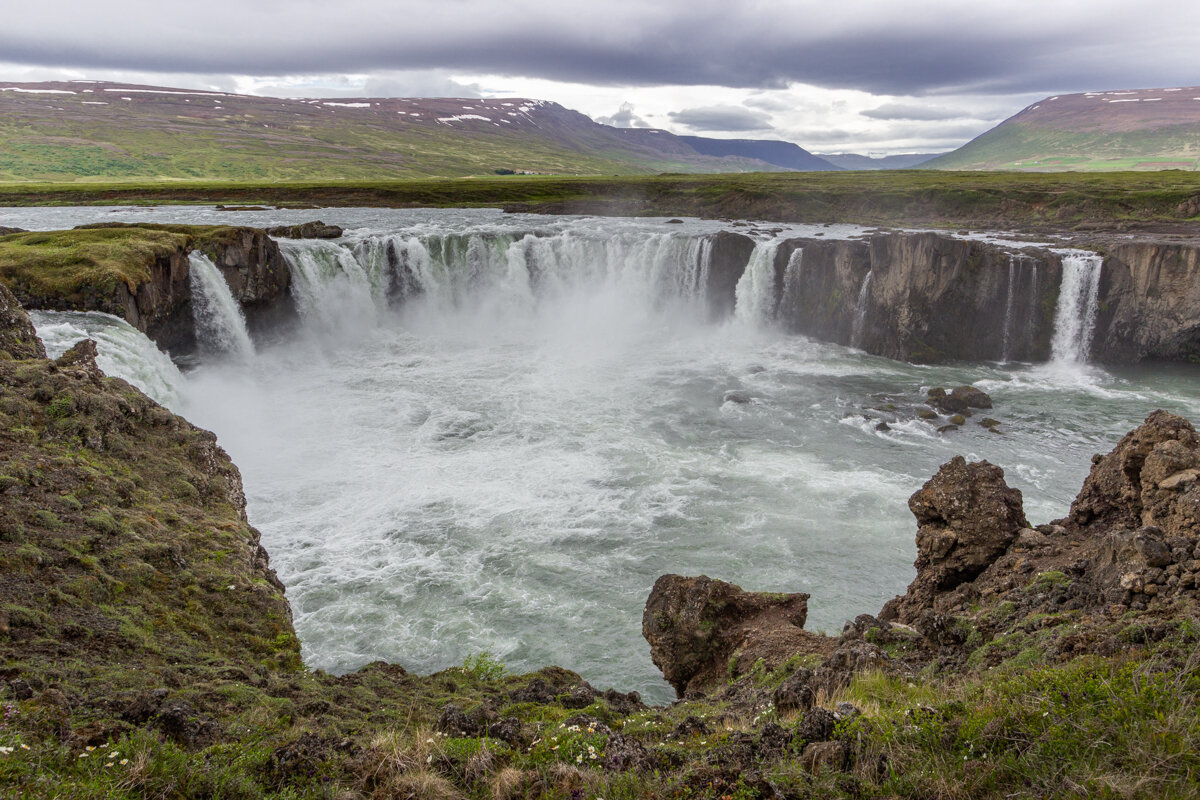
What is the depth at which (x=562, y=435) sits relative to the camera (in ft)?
92.7

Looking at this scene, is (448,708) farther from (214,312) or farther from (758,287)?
(758,287)

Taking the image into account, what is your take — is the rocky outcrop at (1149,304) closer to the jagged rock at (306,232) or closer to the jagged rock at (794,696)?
the jagged rock at (794,696)

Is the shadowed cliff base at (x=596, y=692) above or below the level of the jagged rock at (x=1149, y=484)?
below

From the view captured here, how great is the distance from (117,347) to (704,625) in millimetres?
24042

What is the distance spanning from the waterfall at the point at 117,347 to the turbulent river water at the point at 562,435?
0.56ft

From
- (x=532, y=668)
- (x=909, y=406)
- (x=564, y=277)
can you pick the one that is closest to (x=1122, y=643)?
(x=532, y=668)

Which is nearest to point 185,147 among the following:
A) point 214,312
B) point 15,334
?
point 214,312

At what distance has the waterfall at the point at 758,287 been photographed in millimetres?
45434

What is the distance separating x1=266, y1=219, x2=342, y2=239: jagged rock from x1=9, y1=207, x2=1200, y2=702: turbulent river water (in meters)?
2.94

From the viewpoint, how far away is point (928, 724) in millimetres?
5828

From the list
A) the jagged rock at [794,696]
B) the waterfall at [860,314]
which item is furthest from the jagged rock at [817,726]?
the waterfall at [860,314]

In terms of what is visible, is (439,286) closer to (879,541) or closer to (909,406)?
(909,406)

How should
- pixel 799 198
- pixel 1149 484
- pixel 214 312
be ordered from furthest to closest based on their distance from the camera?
pixel 799 198 < pixel 214 312 < pixel 1149 484

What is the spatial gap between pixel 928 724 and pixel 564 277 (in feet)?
152
